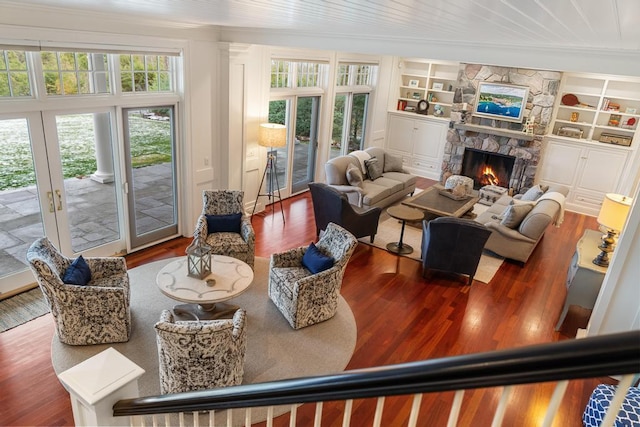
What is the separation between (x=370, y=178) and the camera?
8102 mm

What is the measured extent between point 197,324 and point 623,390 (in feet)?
9.75

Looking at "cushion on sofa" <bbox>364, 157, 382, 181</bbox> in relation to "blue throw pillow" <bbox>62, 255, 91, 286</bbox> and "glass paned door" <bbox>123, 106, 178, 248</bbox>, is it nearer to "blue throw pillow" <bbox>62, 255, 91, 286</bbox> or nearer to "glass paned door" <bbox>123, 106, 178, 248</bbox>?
"glass paned door" <bbox>123, 106, 178, 248</bbox>

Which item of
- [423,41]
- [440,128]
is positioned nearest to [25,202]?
[423,41]

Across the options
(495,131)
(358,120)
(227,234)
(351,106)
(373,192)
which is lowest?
(227,234)

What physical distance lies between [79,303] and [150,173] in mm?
2475

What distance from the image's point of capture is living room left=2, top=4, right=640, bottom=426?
3.95m

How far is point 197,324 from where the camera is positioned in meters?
3.23

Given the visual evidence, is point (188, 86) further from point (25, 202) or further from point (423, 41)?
point (423, 41)

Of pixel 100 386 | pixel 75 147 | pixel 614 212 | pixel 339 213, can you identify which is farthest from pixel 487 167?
pixel 100 386

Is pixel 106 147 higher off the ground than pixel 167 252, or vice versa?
pixel 106 147

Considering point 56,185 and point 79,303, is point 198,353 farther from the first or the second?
point 56,185

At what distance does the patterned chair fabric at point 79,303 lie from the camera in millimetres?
3670

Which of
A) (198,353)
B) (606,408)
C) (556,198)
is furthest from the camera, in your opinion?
(556,198)

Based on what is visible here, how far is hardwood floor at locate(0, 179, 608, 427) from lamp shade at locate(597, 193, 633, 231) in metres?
1.35
